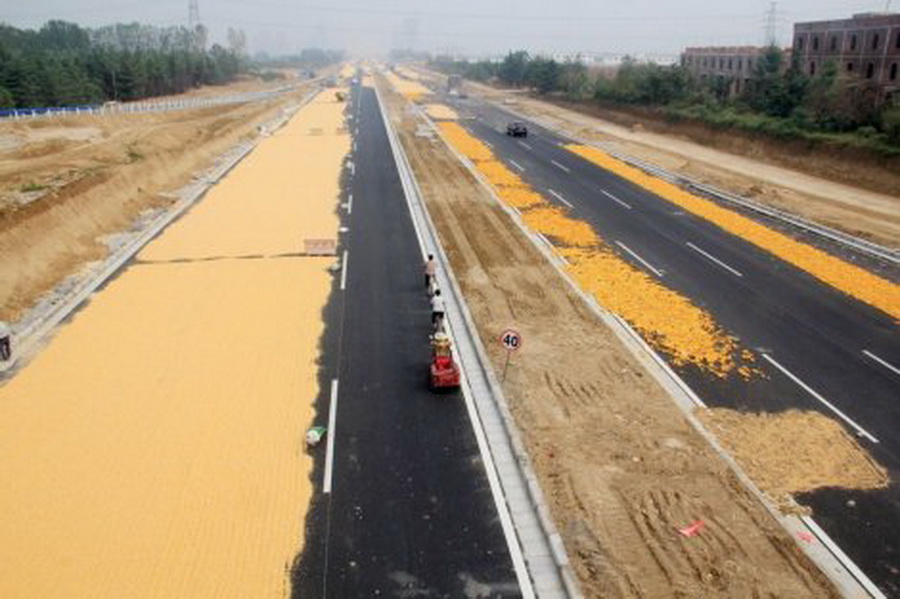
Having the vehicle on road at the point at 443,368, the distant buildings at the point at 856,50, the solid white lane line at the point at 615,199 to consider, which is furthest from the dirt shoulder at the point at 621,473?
the distant buildings at the point at 856,50

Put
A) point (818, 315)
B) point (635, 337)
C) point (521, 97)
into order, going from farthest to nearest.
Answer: point (521, 97)
point (818, 315)
point (635, 337)

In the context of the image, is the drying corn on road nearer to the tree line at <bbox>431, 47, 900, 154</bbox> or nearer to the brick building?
the tree line at <bbox>431, 47, 900, 154</bbox>

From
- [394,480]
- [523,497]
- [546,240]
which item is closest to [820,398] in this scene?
[523,497]

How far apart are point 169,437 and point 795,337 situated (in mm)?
16257

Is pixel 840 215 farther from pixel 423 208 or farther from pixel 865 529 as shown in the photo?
pixel 865 529

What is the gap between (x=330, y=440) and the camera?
13.6m

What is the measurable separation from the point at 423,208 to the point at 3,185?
877 inches

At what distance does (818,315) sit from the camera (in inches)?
802

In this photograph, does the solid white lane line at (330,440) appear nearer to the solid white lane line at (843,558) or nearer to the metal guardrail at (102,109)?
the solid white lane line at (843,558)

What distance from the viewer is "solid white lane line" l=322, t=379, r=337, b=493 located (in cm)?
1227

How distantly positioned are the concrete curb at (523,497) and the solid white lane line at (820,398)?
23.8 ft

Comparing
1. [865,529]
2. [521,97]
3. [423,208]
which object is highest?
[521,97]

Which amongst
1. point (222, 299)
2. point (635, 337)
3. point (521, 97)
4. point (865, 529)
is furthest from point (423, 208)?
point (521, 97)

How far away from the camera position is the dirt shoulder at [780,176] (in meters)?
32.5
